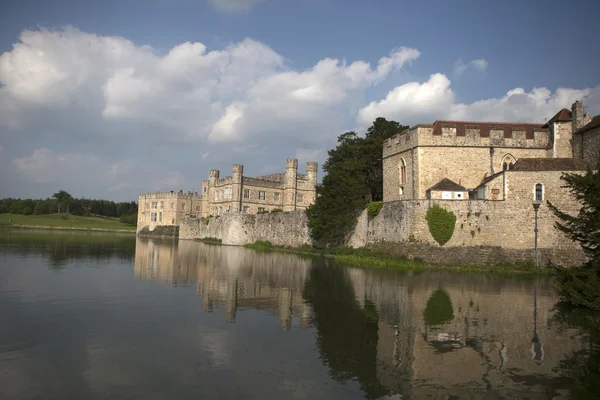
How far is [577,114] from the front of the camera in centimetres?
2970

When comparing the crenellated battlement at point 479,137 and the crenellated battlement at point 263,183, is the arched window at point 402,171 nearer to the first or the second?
the crenellated battlement at point 479,137

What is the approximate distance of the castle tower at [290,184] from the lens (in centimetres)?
6019

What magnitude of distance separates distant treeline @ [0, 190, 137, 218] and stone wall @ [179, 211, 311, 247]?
69164mm

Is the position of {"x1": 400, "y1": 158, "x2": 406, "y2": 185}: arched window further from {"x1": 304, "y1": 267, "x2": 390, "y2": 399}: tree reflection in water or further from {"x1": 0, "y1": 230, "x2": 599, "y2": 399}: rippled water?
{"x1": 304, "y1": 267, "x2": 390, "y2": 399}: tree reflection in water

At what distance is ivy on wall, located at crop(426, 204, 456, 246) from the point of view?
2719 cm

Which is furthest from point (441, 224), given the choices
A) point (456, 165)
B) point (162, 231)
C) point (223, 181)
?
point (162, 231)

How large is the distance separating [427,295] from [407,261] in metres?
10.7

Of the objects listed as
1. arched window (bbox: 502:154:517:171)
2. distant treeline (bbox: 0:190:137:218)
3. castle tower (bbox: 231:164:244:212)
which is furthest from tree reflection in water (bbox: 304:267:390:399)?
distant treeline (bbox: 0:190:137:218)

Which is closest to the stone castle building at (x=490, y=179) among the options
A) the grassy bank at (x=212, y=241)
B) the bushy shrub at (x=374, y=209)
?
the bushy shrub at (x=374, y=209)

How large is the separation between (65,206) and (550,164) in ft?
394

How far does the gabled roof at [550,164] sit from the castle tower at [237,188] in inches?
1458

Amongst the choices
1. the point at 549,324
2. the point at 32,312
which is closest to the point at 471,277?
the point at 549,324

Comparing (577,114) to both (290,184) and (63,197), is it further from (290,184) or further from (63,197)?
(63,197)

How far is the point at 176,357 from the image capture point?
876 cm
